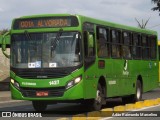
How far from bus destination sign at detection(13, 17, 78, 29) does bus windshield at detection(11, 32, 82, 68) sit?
0.28 m

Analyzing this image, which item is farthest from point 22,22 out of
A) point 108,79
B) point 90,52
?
point 108,79

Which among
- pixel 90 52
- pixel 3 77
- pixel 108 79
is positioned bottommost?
pixel 3 77

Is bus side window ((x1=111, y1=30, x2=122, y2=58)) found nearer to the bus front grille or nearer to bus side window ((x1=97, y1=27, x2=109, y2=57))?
bus side window ((x1=97, y1=27, x2=109, y2=57))

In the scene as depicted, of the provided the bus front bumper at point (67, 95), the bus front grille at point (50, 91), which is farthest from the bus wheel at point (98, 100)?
the bus front grille at point (50, 91)

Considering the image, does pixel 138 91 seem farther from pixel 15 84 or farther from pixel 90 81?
pixel 15 84

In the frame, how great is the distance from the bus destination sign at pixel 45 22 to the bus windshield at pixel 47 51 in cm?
28

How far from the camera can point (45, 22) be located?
16156 millimetres

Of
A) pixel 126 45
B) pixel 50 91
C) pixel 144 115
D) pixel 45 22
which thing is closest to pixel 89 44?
pixel 45 22

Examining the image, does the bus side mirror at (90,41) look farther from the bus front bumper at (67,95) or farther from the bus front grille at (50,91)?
the bus front grille at (50,91)

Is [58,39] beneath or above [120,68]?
above

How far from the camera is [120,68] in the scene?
1967cm

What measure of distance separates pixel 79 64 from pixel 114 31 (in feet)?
12.9

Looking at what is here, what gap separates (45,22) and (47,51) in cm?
98

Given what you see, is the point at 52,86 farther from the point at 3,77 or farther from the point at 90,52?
the point at 3,77
